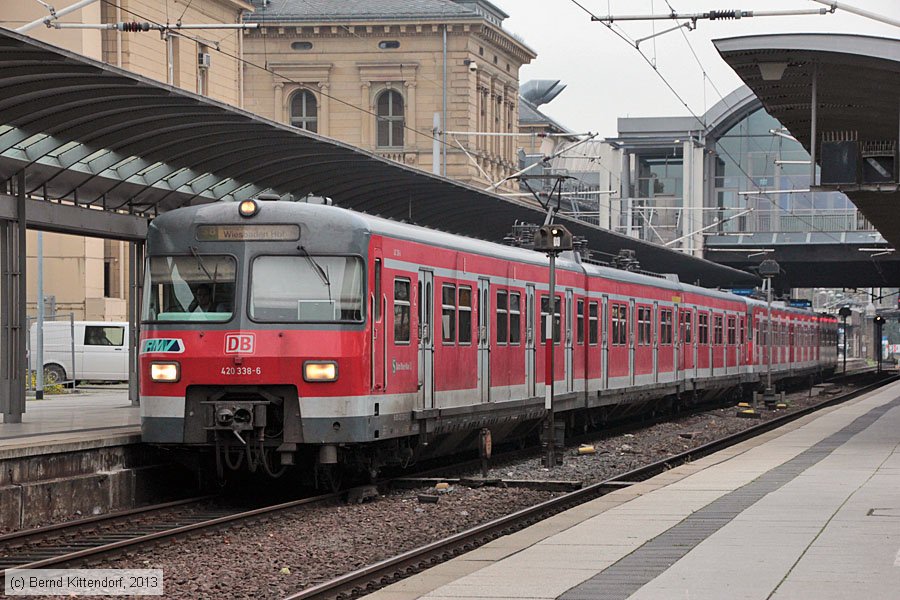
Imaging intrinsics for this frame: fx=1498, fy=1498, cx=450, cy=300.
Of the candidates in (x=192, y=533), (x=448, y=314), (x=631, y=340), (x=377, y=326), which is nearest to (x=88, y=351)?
(x=631, y=340)

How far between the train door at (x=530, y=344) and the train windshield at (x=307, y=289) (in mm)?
6360

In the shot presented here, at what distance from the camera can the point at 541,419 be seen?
22.9 m

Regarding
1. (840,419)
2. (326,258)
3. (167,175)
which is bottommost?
(840,419)

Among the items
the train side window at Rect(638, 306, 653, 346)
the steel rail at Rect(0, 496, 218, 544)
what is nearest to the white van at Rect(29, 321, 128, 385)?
the train side window at Rect(638, 306, 653, 346)

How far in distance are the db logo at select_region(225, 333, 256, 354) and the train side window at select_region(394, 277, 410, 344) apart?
5.71 ft

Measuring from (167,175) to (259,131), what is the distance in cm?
191

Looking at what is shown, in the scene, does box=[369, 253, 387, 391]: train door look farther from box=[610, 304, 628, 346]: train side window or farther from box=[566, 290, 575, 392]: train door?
box=[610, 304, 628, 346]: train side window

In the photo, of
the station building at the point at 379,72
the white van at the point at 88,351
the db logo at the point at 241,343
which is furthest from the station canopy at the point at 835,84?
the station building at the point at 379,72

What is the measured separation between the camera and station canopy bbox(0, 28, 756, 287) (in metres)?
15.1

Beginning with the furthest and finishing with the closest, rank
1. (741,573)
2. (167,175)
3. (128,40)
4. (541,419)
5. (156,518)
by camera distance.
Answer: (128,40), (541,419), (167,175), (156,518), (741,573)

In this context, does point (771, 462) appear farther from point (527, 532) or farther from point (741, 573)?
point (741, 573)

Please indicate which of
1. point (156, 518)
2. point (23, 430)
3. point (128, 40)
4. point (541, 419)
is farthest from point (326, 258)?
point (128, 40)

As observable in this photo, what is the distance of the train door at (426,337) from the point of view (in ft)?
54.8

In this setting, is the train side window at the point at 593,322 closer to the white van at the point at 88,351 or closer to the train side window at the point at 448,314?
the train side window at the point at 448,314
